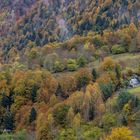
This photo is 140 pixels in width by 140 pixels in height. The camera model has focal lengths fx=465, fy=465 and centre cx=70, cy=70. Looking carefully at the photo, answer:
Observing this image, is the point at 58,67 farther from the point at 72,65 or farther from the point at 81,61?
the point at 81,61

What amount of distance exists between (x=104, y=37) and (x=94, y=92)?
72.0 m

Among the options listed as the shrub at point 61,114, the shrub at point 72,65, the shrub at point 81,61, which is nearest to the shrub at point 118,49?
the shrub at point 81,61

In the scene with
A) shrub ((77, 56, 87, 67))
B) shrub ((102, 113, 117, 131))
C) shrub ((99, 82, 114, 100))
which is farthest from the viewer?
shrub ((77, 56, 87, 67))

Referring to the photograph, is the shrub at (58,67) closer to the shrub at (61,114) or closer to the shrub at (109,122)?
the shrub at (61,114)

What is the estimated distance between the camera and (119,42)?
163 metres

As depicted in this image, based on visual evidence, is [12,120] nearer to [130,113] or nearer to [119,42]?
[130,113]

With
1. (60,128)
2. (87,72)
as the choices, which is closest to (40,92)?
(87,72)

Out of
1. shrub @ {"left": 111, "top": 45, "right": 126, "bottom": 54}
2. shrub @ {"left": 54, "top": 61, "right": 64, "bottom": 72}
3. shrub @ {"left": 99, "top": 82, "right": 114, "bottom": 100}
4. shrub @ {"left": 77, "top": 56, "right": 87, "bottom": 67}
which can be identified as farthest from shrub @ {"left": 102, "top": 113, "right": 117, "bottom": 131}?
shrub @ {"left": 111, "top": 45, "right": 126, "bottom": 54}

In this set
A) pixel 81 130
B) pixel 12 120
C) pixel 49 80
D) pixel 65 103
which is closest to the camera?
pixel 81 130

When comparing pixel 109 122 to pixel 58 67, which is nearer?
pixel 109 122

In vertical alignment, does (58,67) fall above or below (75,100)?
below

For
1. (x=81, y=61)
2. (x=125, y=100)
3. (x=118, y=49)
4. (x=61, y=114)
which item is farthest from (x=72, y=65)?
(x=125, y=100)

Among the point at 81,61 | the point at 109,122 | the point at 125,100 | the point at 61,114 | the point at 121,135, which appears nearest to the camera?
the point at 121,135

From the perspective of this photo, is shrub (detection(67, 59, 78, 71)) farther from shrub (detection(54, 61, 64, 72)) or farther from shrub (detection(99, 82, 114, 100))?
shrub (detection(99, 82, 114, 100))
